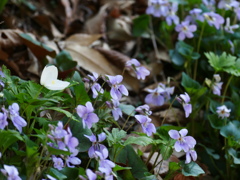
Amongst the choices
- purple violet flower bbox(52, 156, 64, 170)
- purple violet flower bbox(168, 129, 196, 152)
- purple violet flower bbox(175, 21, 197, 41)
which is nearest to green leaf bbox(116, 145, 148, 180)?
purple violet flower bbox(168, 129, 196, 152)

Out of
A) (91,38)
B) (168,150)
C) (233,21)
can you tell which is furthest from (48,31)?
(168,150)

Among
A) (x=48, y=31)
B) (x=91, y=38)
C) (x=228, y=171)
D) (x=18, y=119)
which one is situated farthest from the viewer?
(x=48, y=31)

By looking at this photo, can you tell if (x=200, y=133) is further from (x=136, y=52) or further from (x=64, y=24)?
(x=64, y=24)

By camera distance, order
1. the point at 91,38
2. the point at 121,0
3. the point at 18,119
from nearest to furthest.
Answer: the point at 18,119 → the point at 91,38 → the point at 121,0

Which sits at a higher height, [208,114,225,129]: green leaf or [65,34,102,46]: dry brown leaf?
[65,34,102,46]: dry brown leaf

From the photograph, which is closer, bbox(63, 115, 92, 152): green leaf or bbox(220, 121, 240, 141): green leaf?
bbox(63, 115, 92, 152): green leaf

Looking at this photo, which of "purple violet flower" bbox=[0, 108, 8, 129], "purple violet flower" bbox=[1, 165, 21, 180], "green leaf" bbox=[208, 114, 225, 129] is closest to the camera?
"purple violet flower" bbox=[1, 165, 21, 180]

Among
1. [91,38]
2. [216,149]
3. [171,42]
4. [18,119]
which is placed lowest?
[216,149]

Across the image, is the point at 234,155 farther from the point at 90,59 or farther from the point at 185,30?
the point at 90,59

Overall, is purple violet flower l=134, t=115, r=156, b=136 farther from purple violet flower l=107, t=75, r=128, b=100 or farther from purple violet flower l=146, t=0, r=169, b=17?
purple violet flower l=146, t=0, r=169, b=17
